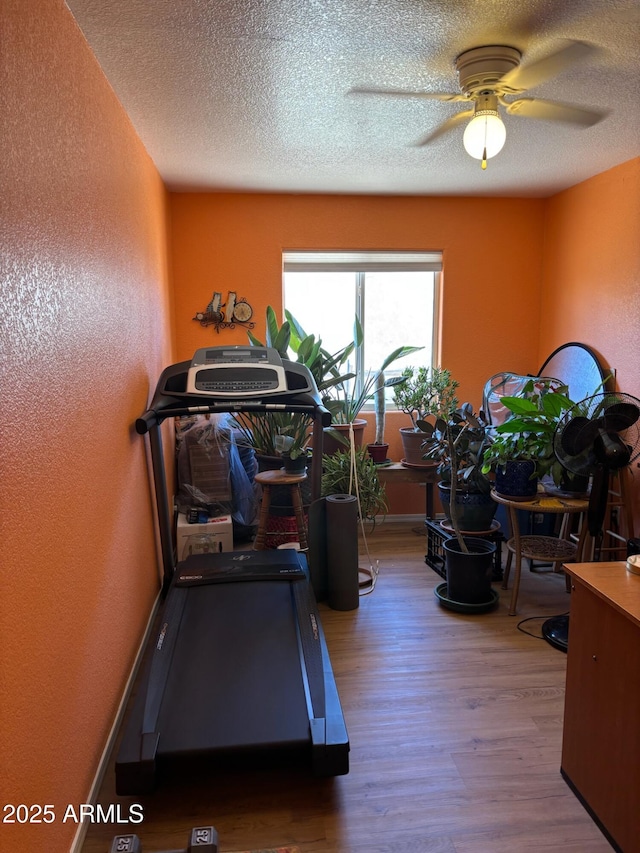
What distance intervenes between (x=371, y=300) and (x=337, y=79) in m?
2.42

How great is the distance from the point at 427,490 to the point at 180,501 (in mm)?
1822

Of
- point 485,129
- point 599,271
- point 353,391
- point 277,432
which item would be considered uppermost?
point 485,129

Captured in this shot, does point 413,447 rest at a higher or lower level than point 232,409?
lower

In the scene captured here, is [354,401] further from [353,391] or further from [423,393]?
[423,393]

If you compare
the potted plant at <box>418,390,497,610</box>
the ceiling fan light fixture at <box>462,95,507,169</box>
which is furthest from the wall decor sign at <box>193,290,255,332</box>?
the ceiling fan light fixture at <box>462,95,507,169</box>

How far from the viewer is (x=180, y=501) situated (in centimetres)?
402

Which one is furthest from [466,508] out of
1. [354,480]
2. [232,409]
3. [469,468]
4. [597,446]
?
[232,409]

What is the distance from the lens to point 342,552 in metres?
3.22

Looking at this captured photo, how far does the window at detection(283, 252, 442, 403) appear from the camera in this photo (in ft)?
15.0

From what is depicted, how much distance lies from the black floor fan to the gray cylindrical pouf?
3.48 feet

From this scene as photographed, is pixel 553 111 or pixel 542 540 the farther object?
pixel 542 540

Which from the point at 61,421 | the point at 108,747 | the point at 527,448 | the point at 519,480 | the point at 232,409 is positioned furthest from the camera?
the point at 527,448

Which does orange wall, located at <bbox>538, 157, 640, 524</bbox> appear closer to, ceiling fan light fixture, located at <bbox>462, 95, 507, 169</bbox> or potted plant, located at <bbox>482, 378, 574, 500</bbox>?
potted plant, located at <bbox>482, 378, 574, 500</bbox>

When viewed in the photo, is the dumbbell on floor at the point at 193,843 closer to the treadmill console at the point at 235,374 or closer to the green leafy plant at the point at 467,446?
the treadmill console at the point at 235,374
